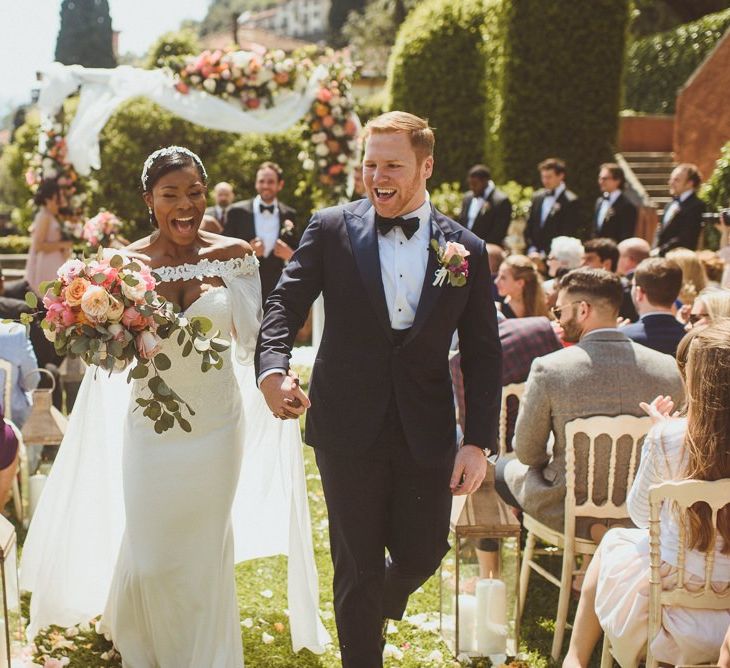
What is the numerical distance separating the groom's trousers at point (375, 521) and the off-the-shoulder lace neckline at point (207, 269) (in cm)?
91

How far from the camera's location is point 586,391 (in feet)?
13.4

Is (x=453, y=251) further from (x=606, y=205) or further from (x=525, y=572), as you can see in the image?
(x=606, y=205)

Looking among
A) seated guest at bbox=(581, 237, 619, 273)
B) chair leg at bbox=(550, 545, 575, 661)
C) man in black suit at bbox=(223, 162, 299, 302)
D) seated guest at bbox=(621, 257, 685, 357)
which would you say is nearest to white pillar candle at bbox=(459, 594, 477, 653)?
chair leg at bbox=(550, 545, 575, 661)

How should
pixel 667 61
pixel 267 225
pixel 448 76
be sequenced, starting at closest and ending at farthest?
pixel 267 225
pixel 448 76
pixel 667 61

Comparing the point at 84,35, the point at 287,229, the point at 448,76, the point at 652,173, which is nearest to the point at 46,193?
the point at 287,229

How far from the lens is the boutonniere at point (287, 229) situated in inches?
347

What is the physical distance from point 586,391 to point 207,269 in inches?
65.7

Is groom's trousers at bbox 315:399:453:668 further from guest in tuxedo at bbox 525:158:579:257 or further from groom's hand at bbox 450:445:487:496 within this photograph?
guest in tuxedo at bbox 525:158:579:257

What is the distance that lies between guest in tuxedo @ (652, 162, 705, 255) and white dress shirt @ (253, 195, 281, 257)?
377 centimetres

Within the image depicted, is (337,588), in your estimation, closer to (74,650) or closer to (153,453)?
(153,453)

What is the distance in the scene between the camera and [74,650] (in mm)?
4113

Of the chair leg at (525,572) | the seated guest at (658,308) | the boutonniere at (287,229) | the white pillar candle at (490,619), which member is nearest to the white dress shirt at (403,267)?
the white pillar candle at (490,619)

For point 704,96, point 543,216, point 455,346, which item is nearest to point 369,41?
point 704,96

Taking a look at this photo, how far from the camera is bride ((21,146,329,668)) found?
372cm
